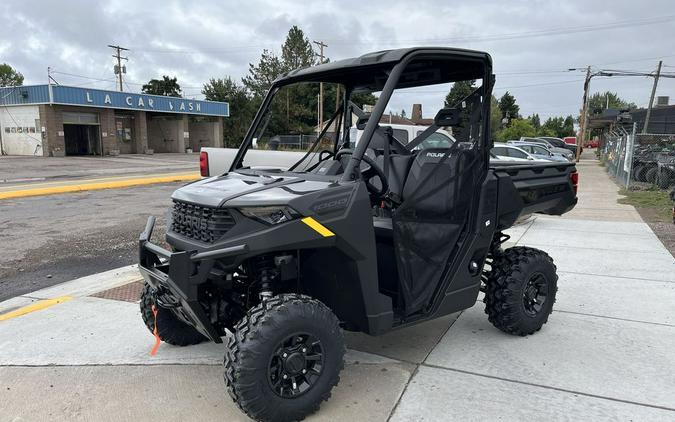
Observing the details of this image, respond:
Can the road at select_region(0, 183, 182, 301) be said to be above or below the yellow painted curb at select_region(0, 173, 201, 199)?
above

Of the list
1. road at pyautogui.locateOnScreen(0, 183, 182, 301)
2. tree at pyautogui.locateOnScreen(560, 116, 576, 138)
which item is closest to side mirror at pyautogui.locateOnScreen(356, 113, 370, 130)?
road at pyautogui.locateOnScreen(0, 183, 182, 301)

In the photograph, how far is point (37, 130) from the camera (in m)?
36.2

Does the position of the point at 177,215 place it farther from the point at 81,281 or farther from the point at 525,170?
the point at 81,281

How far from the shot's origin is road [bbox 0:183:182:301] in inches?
248

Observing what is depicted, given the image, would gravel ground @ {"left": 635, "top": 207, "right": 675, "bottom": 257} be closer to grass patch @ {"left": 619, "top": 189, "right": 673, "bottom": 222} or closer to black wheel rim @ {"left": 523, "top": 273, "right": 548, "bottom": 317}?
grass patch @ {"left": 619, "top": 189, "right": 673, "bottom": 222}

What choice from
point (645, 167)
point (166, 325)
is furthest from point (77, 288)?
point (645, 167)

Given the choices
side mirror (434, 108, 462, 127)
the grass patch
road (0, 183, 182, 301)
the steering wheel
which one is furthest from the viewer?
the grass patch

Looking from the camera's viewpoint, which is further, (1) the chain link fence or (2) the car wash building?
(2) the car wash building

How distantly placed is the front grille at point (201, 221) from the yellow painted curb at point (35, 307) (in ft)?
7.92

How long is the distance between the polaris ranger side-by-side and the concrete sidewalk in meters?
0.32

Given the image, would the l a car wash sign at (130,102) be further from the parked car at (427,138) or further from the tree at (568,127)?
the tree at (568,127)

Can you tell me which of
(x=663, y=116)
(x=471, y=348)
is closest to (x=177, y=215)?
(x=471, y=348)

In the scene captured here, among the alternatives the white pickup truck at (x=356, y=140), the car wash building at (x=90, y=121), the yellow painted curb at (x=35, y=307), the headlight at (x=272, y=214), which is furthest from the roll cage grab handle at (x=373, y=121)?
the car wash building at (x=90, y=121)

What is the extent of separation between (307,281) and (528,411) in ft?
5.02
